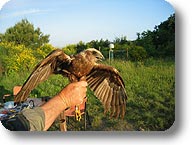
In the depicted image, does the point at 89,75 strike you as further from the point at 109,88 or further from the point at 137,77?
the point at 137,77

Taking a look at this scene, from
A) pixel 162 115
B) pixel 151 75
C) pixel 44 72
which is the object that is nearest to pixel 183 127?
pixel 162 115

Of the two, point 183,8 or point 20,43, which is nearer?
point 183,8

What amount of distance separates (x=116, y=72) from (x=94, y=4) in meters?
0.34

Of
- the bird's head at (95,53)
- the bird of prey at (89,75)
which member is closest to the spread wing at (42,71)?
the bird of prey at (89,75)

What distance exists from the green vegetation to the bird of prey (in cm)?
2

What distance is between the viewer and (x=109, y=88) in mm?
2006

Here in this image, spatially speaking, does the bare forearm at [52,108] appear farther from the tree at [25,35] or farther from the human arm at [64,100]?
the tree at [25,35]

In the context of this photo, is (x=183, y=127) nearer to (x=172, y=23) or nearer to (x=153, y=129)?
(x=153, y=129)

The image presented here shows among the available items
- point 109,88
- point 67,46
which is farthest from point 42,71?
point 109,88

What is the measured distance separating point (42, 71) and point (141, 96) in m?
0.48

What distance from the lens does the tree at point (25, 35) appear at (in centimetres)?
201

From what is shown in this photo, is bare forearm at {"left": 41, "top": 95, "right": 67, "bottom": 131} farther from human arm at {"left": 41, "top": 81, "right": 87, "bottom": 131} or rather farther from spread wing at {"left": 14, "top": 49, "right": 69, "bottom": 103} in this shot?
spread wing at {"left": 14, "top": 49, "right": 69, "bottom": 103}

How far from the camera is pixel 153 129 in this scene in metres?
1.97

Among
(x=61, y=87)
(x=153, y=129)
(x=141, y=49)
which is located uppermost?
(x=141, y=49)
